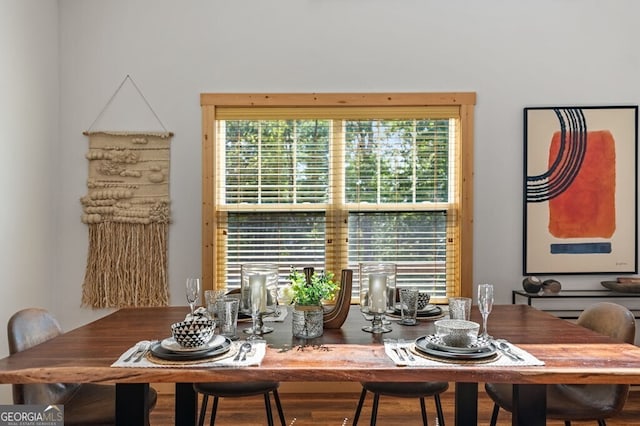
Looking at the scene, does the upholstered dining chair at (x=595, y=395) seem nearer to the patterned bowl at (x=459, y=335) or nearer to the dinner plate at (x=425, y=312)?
the dinner plate at (x=425, y=312)

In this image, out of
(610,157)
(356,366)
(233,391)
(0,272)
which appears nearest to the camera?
(356,366)

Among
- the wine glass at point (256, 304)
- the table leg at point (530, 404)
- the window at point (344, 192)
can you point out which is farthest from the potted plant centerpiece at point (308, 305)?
the window at point (344, 192)

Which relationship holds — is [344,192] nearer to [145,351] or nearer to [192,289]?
[192,289]

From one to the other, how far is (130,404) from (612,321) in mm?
2044

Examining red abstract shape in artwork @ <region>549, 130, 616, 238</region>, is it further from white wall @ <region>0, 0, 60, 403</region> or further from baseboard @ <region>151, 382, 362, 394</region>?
white wall @ <region>0, 0, 60, 403</region>

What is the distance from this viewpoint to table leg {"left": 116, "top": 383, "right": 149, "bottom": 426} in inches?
65.5

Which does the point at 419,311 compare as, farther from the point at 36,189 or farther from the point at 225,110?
the point at 36,189

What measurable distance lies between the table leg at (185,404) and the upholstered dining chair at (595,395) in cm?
134

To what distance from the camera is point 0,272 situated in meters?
2.79

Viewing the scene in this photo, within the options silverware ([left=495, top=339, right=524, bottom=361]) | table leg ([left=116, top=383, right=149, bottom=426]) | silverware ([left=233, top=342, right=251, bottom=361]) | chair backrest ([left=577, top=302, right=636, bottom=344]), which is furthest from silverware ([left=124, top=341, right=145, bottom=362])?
chair backrest ([left=577, top=302, right=636, bottom=344])

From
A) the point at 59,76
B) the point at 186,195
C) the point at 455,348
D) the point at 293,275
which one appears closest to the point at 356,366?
the point at 455,348

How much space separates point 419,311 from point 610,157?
85.3 inches

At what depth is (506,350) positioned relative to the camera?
168 centimetres

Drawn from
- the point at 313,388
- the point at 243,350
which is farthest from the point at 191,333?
the point at 313,388
